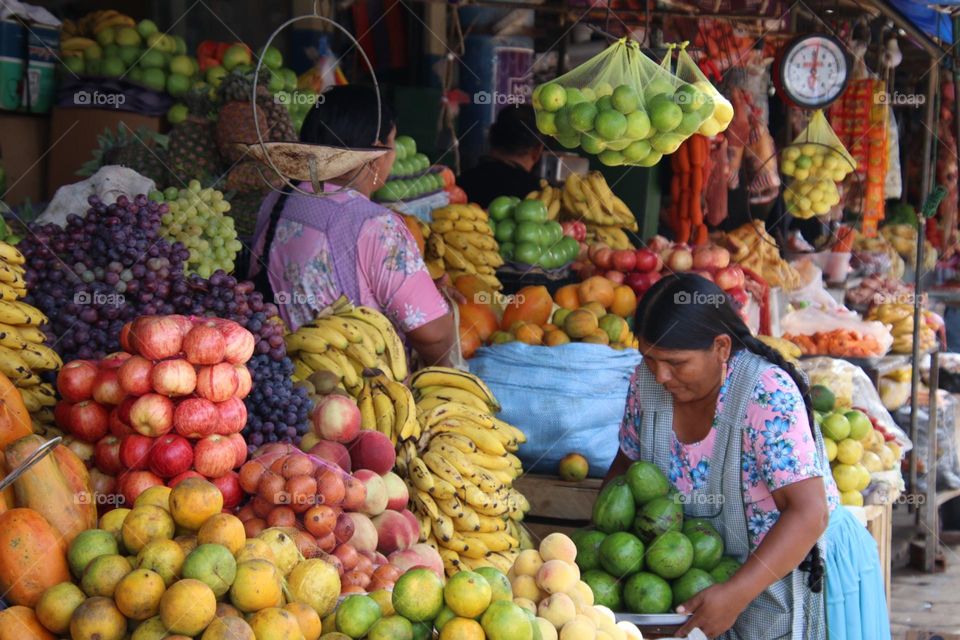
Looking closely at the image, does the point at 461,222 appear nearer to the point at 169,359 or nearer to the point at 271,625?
the point at 169,359

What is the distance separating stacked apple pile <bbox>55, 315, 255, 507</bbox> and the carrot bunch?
4286mm

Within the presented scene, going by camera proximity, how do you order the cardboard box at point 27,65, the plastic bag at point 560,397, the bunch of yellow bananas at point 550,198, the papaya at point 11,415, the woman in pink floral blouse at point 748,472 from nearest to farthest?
the papaya at point 11,415
the woman in pink floral blouse at point 748,472
the plastic bag at point 560,397
the cardboard box at point 27,65
the bunch of yellow bananas at point 550,198

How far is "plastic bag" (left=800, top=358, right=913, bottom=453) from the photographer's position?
4562 millimetres

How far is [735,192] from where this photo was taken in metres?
6.99

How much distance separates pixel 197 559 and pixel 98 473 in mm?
571

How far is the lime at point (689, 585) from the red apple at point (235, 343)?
3.91 feet

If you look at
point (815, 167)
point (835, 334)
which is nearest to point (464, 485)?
point (835, 334)

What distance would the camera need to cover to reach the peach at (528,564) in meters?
2.04

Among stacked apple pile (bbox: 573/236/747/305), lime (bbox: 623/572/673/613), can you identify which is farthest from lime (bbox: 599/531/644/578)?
stacked apple pile (bbox: 573/236/747/305)

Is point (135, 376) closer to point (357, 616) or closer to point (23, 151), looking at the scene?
point (357, 616)

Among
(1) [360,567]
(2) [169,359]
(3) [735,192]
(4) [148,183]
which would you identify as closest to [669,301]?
(1) [360,567]

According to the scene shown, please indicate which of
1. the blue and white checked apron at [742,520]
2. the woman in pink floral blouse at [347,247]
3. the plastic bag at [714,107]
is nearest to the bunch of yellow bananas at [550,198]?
the woman in pink floral blouse at [347,247]

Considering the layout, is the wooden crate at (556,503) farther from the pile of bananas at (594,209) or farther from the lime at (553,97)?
the pile of bananas at (594,209)

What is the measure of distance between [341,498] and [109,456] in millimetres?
457
